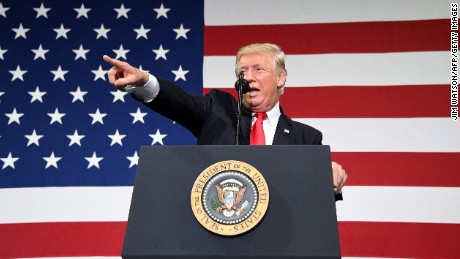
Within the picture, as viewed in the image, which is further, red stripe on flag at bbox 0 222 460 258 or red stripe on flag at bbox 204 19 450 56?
red stripe on flag at bbox 204 19 450 56

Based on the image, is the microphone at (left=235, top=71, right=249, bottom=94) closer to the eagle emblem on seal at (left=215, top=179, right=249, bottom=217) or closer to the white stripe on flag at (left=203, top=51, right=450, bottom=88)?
the eagle emblem on seal at (left=215, top=179, right=249, bottom=217)

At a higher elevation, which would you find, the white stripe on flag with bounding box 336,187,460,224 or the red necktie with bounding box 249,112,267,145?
the red necktie with bounding box 249,112,267,145

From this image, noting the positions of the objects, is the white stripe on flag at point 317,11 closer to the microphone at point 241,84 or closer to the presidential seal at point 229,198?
the microphone at point 241,84

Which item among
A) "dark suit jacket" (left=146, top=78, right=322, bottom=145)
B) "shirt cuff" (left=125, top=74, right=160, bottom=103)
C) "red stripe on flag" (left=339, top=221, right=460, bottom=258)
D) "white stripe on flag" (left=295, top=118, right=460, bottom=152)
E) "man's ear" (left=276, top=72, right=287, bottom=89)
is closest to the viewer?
"shirt cuff" (left=125, top=74, right=160, bottom=103)

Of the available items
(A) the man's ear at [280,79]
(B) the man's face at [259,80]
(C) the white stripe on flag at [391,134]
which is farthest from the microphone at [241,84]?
(C) the white stripe on flag at [391,134]

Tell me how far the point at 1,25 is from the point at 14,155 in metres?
0.82

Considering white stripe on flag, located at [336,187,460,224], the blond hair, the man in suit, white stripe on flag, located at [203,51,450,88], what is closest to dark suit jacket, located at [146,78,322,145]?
the man in suit

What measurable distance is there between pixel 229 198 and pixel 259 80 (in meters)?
0.94

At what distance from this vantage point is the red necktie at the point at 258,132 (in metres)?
1.52

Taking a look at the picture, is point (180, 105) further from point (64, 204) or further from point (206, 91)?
point (64, 204)

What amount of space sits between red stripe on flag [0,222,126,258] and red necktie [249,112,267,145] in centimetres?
133

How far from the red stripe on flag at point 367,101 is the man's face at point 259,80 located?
3.19 ft

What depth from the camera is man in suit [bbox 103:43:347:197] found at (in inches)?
45.1

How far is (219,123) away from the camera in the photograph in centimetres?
152
